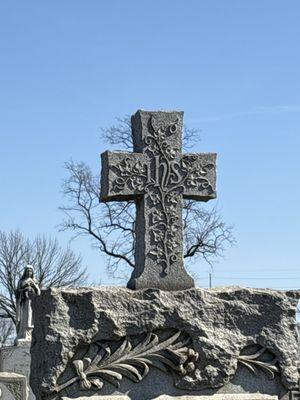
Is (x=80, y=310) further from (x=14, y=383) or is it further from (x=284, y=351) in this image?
(x=14, y=383)

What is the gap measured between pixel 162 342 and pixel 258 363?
0.85m

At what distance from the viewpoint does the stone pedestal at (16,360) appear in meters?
15.4

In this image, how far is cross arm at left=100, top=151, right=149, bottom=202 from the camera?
7.44m

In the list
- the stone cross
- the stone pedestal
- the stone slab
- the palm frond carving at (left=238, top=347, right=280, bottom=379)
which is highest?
the stone cross

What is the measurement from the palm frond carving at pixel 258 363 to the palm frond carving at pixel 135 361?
0.45m

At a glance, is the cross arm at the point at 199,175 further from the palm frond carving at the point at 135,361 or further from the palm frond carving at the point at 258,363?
the palm frond carving at the point at 258,363

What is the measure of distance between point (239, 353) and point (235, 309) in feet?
1.21

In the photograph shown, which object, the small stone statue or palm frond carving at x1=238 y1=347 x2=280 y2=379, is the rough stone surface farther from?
the small stone statue

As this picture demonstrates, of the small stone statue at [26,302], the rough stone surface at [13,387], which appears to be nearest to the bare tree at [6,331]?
the small stone statue at [26,302]

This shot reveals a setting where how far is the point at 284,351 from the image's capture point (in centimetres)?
741

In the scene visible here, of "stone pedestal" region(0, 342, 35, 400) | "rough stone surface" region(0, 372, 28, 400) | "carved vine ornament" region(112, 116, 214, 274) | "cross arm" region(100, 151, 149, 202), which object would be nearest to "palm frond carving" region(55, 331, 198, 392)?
"carved vine ornament" region(112, 116, 214, 274)

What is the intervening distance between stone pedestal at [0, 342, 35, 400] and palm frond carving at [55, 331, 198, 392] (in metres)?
8.51

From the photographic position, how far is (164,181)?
24.9 feet

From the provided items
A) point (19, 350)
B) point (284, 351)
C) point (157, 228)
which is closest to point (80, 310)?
point (157, 228)
